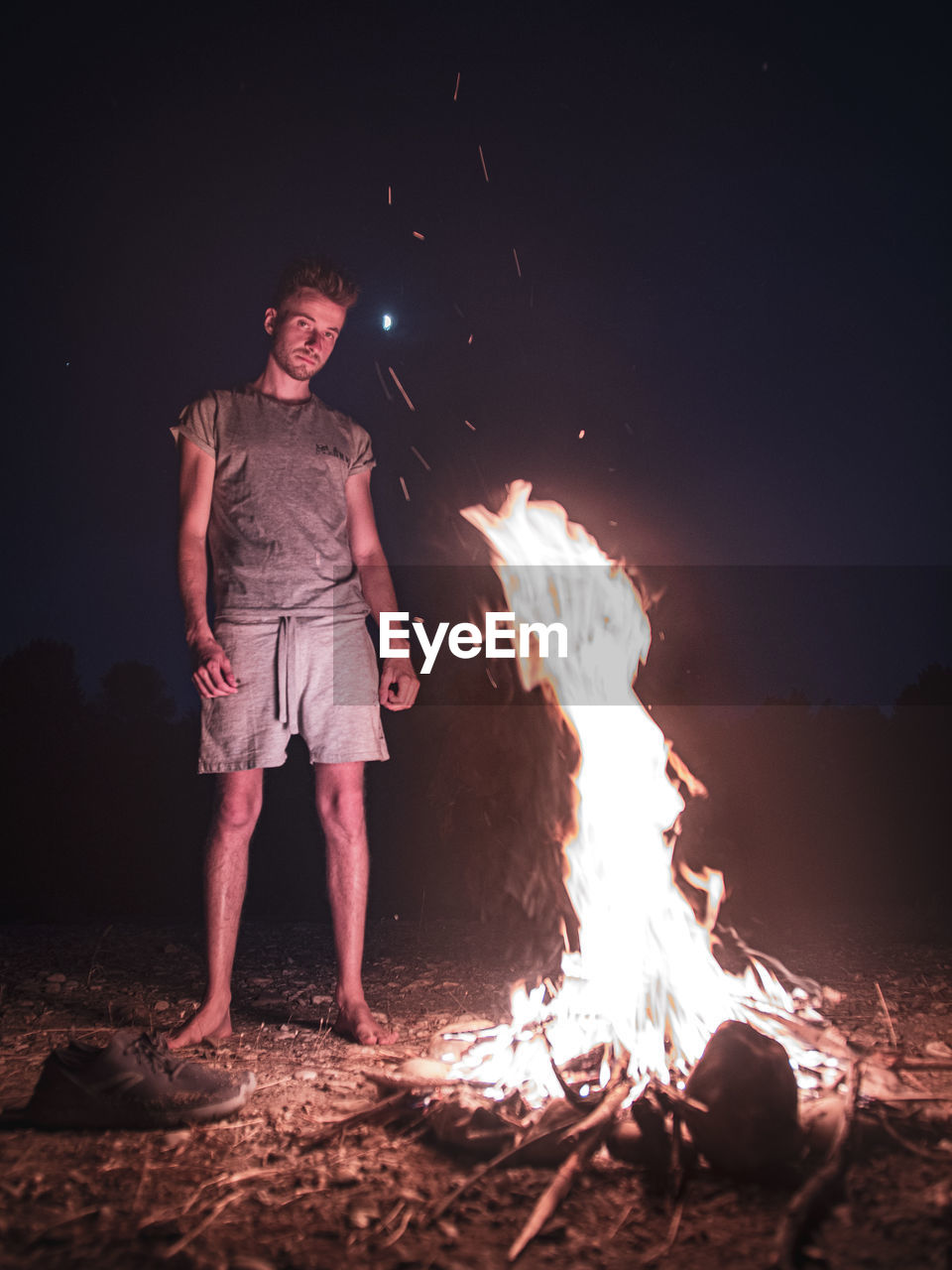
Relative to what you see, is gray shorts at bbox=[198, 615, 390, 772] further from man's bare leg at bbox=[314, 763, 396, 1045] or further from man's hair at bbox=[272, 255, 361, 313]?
man's hair at bbox=[272, 255, 361, 313]

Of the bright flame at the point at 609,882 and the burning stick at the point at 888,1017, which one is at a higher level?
the bright flame at the point at 609,882

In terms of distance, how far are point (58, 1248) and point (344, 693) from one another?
70.3 inches

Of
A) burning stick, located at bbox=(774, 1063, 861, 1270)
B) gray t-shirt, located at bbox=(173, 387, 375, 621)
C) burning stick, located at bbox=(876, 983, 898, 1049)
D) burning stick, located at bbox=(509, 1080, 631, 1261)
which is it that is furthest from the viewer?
gray t-shirt, located at bbox=(173, 387, 375, 621)

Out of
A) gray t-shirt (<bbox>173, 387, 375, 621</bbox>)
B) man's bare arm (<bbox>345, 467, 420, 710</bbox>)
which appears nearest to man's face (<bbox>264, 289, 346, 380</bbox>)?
gray t-shirt (<bbox>173, 387, 375, 621</bbox>)

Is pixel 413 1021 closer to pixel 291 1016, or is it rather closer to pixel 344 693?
pixel 291 1016

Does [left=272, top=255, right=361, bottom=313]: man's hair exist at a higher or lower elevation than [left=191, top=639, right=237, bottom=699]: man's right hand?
higher

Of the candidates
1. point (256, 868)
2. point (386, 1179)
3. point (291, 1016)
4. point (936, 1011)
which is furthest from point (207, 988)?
point (256, 868)

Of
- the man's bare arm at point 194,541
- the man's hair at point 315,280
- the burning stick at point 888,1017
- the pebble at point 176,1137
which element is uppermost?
the man's hair at point 315,280

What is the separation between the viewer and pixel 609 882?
2996 millimetres

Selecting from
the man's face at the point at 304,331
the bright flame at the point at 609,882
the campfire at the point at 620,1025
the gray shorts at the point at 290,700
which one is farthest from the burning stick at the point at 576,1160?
the man's face at the point at 304,331

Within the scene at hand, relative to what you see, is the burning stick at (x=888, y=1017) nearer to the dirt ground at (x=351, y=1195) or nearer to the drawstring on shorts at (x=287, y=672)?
the dirt ground at (x=351, y=1195)

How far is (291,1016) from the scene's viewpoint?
3.22 meters

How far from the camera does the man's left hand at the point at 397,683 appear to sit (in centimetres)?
320

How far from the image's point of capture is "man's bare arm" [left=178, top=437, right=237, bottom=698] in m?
2.94
